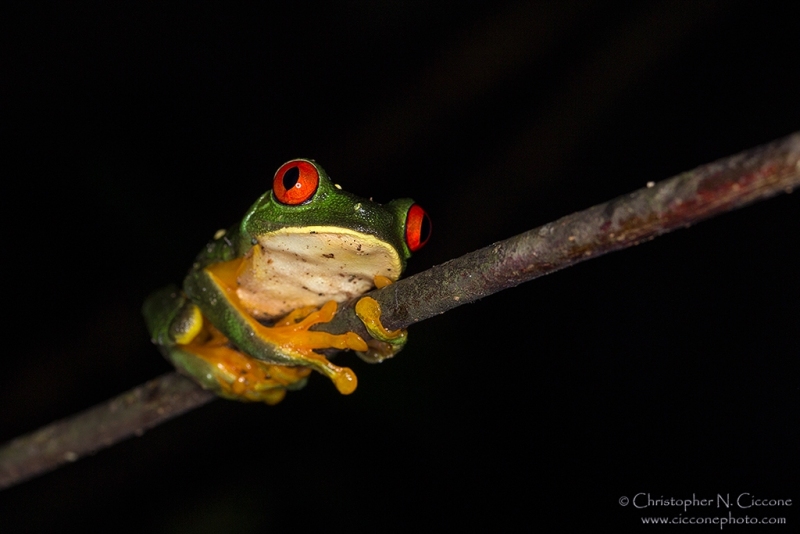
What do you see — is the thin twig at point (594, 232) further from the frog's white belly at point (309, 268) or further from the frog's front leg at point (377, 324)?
the frog's white belly at point (309, 268)

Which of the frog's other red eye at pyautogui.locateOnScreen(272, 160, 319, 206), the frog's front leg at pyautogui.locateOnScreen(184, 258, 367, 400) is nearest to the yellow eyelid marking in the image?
the frog's other red eye at pyautogui.locateOnScreen(272, 160, 319, 206)

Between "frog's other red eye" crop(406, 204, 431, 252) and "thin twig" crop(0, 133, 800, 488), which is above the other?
"frog's other red eye" crop(406, 204, 431, 252)

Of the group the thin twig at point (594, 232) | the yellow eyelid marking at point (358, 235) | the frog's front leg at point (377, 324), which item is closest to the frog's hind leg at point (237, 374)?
the thin twig at point (594, 232)

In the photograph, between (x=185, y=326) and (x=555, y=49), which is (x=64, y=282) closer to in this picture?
(x=185, y=326)

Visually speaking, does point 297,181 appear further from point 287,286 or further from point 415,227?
point 287,286

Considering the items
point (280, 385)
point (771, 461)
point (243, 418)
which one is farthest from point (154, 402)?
point (771, 461)

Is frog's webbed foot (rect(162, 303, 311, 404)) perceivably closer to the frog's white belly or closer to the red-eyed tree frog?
the red-eyed tree frog

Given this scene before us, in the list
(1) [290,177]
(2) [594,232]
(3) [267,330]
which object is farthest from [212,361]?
(2) [594,232]
